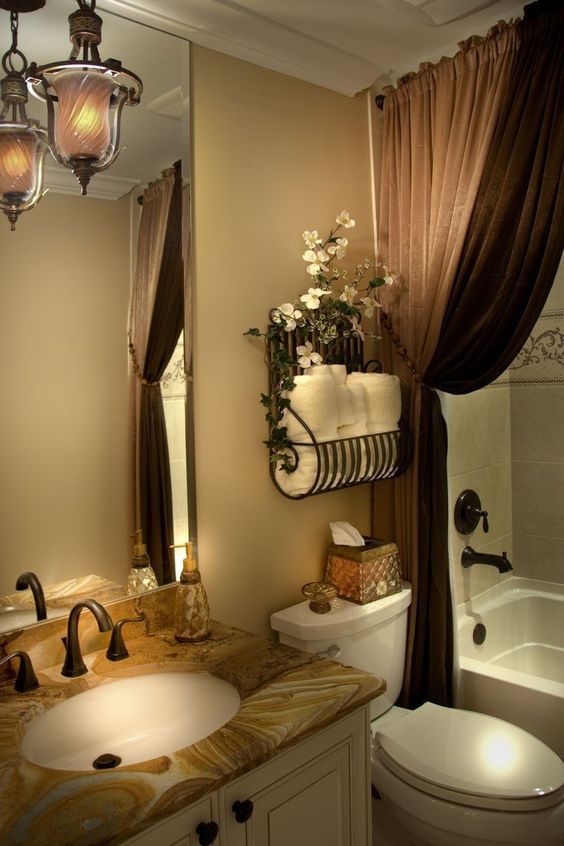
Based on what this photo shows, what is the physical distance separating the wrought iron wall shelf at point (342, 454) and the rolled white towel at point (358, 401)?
0.05 metres

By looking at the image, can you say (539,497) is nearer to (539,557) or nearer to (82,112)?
(539,557)

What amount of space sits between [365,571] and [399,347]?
27.9 inches

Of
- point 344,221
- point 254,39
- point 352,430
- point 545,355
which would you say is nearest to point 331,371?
point 352,430

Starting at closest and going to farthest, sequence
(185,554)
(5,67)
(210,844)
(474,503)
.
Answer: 1. (210,844)
2. (5,67)
3. (185,554)
4. (474,503)

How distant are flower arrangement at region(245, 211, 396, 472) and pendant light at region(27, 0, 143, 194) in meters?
0.61

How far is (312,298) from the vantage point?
196cm

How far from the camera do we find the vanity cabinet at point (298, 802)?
1.13 metres

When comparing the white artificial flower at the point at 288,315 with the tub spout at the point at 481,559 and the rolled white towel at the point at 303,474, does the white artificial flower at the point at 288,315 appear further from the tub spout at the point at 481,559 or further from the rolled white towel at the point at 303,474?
the tub spout at the point at 481,559

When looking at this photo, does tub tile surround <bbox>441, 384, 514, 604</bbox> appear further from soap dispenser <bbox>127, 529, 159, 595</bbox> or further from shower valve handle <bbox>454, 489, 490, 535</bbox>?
soap dispenser <bbox>127, 529, 159, 595</bbox>

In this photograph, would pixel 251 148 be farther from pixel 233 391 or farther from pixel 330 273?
pixel 233 391

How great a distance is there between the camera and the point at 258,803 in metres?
1.23

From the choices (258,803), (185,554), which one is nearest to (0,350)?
(185,554)

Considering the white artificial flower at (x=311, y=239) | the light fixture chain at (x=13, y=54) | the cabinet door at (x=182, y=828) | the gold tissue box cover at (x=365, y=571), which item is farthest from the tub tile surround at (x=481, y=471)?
the light fixture chain at (x=13, y=54)

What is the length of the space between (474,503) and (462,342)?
0.84 m
